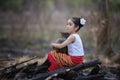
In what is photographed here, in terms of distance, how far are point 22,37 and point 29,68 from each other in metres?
18.0

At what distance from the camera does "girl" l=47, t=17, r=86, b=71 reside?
313 inches

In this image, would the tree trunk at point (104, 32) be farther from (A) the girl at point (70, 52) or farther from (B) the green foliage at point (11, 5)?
(B) the green foliage at point (11, 5)

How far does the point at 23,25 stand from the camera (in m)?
27.6

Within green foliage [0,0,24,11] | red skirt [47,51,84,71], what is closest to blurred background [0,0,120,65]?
green foliage [0,0,24,11]

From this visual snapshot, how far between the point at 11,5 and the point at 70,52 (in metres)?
37.9

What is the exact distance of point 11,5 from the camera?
45312mm

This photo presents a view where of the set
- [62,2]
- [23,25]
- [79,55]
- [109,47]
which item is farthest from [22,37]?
[62,2]

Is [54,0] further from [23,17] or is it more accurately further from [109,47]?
[109,47]

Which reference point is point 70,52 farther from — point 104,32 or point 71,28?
point 104,32

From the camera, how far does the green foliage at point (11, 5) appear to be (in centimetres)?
4309

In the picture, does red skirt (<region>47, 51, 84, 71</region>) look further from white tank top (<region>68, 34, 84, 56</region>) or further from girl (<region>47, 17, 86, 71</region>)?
white tank top (<region>68, 34, 84, 56</region>)

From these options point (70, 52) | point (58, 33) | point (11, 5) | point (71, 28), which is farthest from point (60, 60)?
point (11, 5)

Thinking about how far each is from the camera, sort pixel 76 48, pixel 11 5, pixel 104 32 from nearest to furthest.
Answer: pixel 76 48 < pixel 104 32 < pixel 11 5

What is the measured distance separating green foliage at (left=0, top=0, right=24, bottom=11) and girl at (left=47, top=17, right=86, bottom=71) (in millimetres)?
34957
